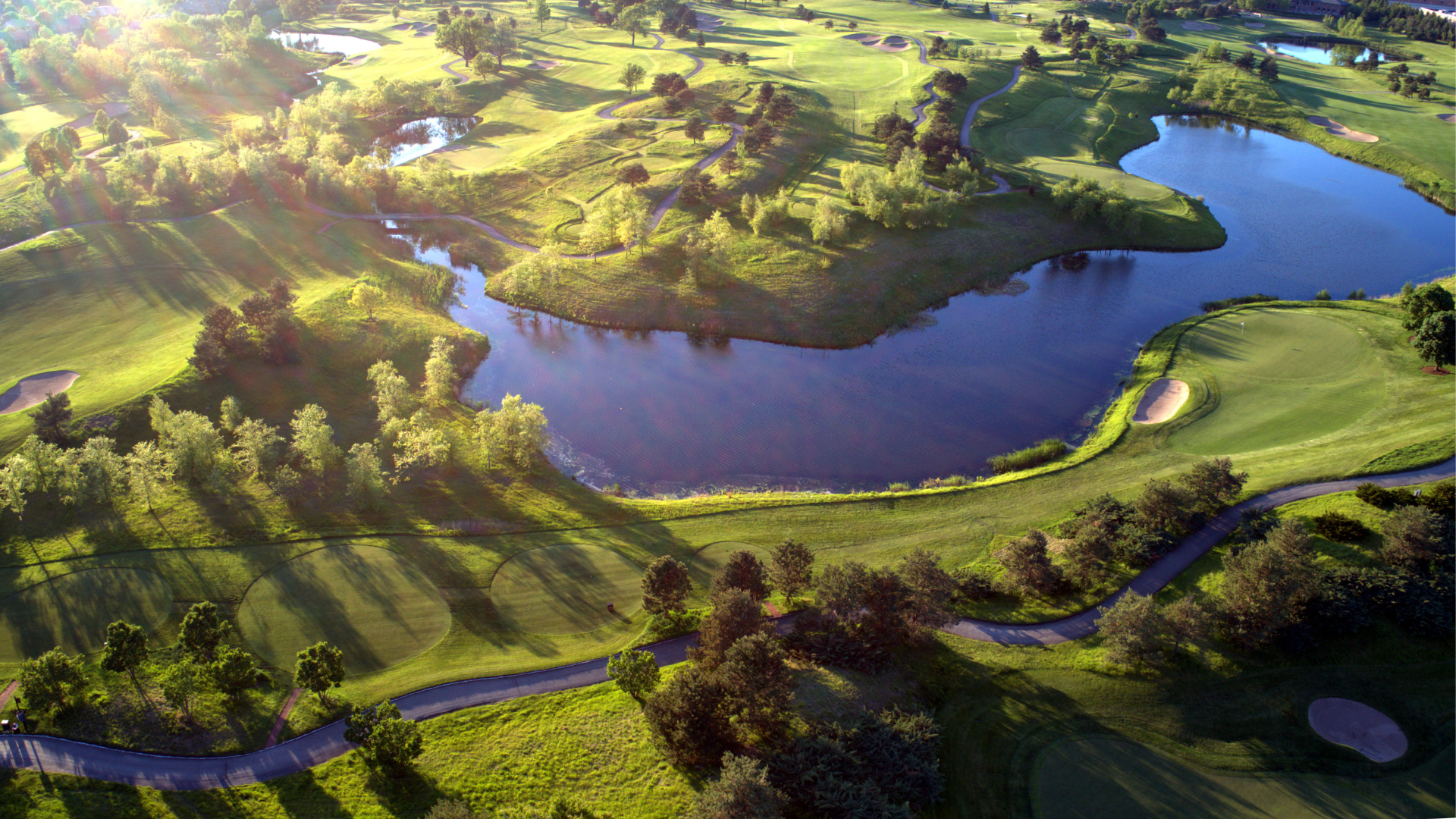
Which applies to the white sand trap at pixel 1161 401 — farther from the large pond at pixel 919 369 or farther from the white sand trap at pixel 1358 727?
the white sand trap at pixel 1358 727

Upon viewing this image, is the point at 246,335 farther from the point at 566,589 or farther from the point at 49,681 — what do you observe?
the point at 566,589

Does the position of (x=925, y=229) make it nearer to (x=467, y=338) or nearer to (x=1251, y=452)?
(x=1251, y=452)

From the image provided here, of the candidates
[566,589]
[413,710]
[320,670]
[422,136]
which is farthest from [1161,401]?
[422,136]

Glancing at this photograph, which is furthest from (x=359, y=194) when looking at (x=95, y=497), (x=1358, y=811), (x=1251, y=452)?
(x=1358, y=811)

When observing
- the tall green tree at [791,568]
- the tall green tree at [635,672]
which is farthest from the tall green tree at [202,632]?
the tall green tree at [791,568]

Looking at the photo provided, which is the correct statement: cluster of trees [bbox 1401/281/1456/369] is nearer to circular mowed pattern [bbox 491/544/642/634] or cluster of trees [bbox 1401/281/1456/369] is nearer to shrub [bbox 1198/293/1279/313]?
shrub [bbox 1198/293/1279/313]

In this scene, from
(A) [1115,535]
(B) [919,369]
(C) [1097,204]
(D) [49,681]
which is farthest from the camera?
(C) [1097,204]
